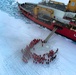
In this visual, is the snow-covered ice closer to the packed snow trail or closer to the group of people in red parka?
the packed snow trail

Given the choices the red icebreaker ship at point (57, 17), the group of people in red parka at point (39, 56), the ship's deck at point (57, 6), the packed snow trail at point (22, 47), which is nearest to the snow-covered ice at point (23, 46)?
the packed snow trail at point (22, 47)

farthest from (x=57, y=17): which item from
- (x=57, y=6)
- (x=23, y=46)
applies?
(x=23, y=46)

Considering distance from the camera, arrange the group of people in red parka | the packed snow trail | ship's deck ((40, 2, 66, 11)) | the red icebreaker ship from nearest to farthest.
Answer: the packed snow trail
the group of people in red parka
the red icebreaker ship
ship's deck ((40, 2, 66, 11))

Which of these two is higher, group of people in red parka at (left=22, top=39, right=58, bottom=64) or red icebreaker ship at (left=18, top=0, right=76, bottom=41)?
red icebreaker ship at (left=18, top=0, right=76, bottom=41)

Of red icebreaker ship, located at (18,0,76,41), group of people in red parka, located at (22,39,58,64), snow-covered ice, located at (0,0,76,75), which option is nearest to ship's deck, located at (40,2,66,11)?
red icebreaker ship, located at (18,0,76,41)

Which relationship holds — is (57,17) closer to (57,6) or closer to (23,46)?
(57,6)

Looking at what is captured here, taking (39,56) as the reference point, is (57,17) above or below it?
above

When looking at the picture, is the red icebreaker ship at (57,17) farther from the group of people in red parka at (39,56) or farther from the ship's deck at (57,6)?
the group of people in red parka at (39,56)

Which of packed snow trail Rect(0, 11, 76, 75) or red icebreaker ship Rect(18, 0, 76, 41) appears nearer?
packed snow trail Rect(0, 11, 76, 75)
